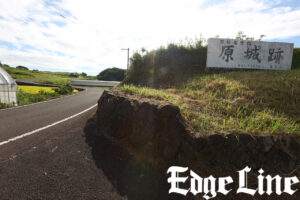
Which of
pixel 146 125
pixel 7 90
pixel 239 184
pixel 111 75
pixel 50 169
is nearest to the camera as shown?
pixel 239 184

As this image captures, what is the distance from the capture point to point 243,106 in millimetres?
4137

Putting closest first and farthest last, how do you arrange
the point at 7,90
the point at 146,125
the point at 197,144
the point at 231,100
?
the point at 197,144 < the point at 146,125 < the point at 231,100 < the point at 7,90

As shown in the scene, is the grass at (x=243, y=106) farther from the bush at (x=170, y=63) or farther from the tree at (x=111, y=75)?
the tree at (x=111, y=75)

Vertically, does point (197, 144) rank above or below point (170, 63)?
below

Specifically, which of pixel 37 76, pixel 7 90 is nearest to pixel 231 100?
pixel 7 90

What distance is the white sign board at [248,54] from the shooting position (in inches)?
325

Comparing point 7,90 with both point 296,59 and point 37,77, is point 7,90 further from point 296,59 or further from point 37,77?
point 37,77

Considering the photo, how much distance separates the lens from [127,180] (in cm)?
292

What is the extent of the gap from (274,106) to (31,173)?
6477mm

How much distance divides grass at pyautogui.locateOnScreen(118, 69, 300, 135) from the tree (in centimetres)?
5165

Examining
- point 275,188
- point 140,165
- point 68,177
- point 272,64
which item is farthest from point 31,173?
point 272,64

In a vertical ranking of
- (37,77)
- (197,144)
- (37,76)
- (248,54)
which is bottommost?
(197,144)

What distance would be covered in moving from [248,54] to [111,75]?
2063 inches

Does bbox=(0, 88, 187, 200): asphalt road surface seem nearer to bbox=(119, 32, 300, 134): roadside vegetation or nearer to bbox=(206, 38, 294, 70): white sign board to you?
bbox=(119, 32, 300, 134): roadside vegetation
